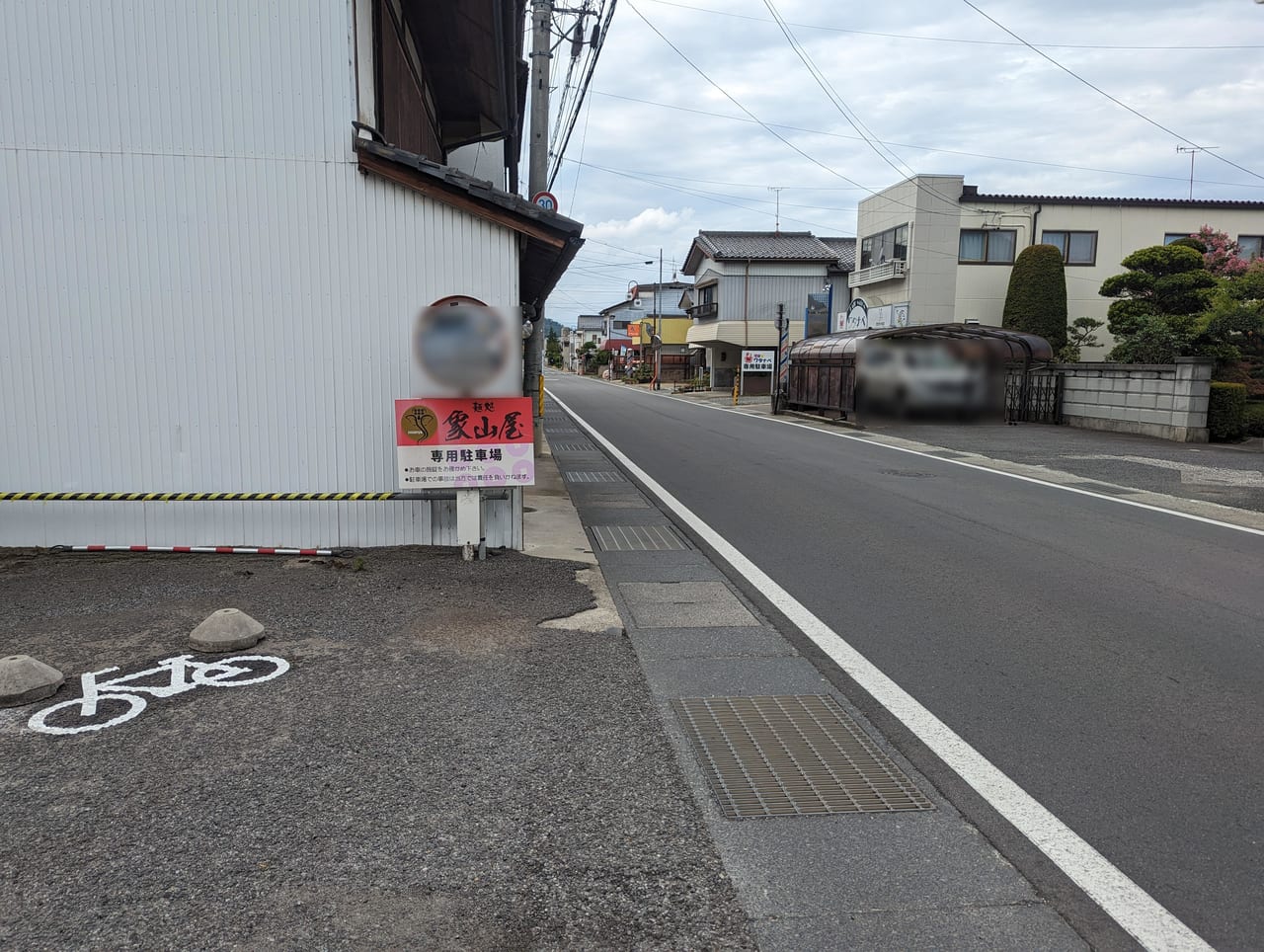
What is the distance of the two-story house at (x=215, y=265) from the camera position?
7418 millimetres

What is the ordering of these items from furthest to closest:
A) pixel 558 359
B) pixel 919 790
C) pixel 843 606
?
pixel 558 359, pixel 843 606, pixel 919 790

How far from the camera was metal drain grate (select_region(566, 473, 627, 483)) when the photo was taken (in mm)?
14359

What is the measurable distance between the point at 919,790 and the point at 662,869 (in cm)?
132

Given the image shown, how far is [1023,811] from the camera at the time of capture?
143 inches

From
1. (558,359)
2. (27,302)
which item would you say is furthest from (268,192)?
(558,359)

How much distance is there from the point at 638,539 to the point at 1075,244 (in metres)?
30.4

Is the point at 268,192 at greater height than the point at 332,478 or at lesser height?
greater

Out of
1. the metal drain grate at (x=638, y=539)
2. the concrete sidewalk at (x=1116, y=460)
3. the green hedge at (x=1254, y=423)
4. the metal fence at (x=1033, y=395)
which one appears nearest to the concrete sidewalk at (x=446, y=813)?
the metal drain grate at (x=638, y=539)

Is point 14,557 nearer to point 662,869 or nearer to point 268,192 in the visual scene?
point 268,192

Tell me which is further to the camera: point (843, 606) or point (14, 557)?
point (14, 557)

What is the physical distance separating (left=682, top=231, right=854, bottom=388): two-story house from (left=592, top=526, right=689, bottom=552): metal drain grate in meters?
38.2

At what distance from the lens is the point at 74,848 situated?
3.28m

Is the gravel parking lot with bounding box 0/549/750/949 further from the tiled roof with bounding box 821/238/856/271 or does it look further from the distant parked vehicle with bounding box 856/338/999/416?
the tiled roof with bounding box 821/238/856/271

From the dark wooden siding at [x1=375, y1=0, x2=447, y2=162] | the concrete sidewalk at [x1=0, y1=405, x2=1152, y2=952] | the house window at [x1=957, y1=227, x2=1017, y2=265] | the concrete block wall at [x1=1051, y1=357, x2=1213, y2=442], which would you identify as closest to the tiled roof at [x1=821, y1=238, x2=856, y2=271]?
the house window at [x1=957, y1=227, x2=1017, y2=265]
